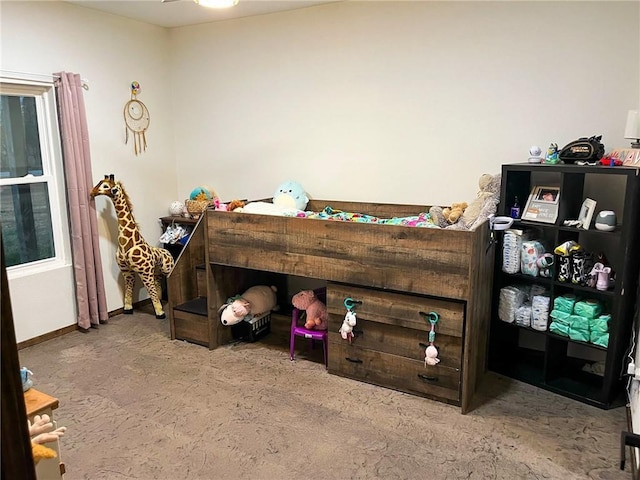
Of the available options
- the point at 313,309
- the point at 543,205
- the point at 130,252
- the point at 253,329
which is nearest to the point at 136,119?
the point at 130,252

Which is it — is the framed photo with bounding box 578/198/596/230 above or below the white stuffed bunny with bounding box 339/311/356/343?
above

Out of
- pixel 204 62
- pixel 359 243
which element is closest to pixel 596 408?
pixel 359 243

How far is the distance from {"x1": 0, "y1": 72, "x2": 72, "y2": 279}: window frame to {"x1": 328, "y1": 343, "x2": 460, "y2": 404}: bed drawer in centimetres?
229

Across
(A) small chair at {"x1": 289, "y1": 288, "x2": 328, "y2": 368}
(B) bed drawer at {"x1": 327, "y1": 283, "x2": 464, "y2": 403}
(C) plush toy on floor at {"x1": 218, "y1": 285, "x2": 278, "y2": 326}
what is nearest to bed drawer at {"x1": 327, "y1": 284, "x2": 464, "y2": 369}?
(B) bed drawer at {"x1": 327, "y1": 283, "x2": 464, "y2": 403}

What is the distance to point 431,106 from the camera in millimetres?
3361

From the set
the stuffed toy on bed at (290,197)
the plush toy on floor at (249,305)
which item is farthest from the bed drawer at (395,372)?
the stuffed toy on bed at (290,197)

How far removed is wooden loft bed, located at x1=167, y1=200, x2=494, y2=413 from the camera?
2.59 m

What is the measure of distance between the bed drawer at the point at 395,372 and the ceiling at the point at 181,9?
2.57 metres

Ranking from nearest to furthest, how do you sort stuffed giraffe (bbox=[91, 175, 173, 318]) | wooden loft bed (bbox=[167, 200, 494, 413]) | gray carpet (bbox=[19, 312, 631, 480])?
Result: gray carpet (bbox=[19, 312, 631, 480])
wooden loft bed (bbox=[167, 200, 494, 413])
stuffed giraffe (bbox=[91, 175, 173, 318])

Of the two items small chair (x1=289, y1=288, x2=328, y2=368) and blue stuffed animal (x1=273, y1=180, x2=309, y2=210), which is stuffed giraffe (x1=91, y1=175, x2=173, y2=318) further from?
small chair (x1=289, y1=288, x2=328, y2=368)

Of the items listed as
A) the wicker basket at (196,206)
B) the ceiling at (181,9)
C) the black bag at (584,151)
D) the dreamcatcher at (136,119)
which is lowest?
the wicker basket at (196,206)

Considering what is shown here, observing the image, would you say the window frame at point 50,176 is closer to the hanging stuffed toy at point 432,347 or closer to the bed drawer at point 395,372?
the bed drawer at point 395,372

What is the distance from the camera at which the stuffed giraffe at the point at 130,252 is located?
12.6ft

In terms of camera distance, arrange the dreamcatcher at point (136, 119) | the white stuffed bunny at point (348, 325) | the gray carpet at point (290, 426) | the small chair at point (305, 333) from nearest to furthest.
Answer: the gray carpet at point (290, 426) < the white stuffed bunny at point (348, 325) < the small chair at point (305, 333) < the dreamcatcher at point (136, 119)
